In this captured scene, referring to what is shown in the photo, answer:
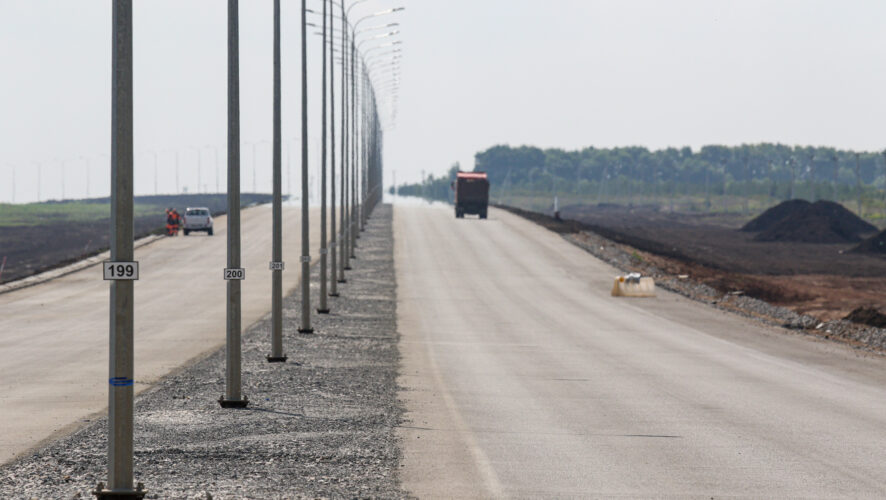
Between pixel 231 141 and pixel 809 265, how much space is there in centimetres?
6276

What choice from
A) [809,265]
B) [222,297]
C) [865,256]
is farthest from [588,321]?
[865,256]

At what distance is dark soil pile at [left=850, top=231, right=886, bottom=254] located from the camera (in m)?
88.0

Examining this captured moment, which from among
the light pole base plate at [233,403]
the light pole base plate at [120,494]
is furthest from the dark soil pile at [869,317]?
the light pole base plate at [120,494]

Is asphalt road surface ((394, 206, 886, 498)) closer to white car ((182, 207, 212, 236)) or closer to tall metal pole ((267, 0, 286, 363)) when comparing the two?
tall metal pole ((267, 0, 286, 363))

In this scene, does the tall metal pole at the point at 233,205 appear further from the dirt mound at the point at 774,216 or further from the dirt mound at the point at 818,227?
the dirt mound at the point at 774,216

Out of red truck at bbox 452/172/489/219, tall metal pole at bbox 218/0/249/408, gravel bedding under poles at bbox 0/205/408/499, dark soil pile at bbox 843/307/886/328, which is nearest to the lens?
gravel bedding under poles at bbox 0/205/408/499

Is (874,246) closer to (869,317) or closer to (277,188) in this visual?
(869,317)

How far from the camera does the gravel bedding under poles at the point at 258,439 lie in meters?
12.1

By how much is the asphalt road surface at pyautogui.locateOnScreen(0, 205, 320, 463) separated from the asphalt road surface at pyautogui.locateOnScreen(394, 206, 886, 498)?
4.99m

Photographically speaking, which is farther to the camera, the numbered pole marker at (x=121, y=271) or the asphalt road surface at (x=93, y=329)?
the asphalt road surface at (x=93, y=329)

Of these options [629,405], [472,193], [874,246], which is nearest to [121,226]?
[629,405]

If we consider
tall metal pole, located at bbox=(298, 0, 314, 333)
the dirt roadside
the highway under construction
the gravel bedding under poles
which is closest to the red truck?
the dirt roadside

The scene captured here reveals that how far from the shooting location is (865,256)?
85.4 metres

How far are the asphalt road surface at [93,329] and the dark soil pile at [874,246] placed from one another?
127ft
